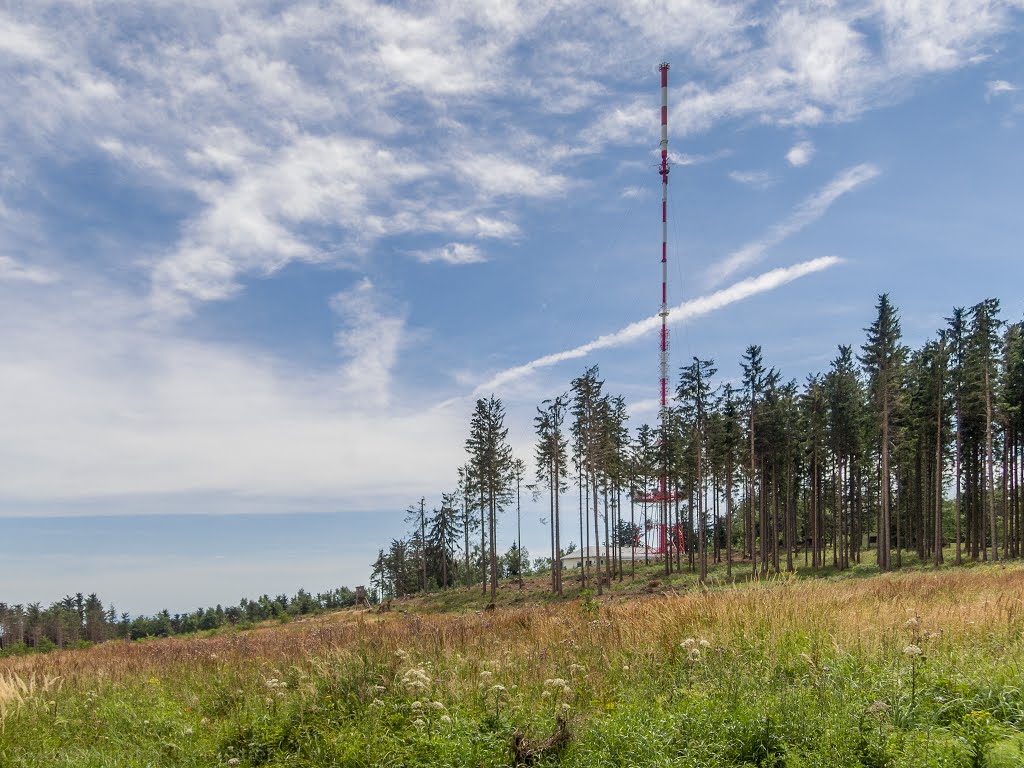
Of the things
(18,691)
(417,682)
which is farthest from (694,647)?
(18,691)

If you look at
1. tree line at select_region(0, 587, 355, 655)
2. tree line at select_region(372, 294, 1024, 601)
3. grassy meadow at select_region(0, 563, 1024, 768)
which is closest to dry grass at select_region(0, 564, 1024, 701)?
grassy meadow at select_region(0, 563, 1024, 768)

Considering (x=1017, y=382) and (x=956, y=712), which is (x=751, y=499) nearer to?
(x=1017, y=382)

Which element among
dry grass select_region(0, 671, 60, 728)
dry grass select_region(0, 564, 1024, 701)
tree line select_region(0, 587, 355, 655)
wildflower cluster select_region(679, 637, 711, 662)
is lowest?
tree line select_region(0, 587, 355, 655)

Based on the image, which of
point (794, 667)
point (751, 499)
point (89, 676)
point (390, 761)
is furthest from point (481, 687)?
point (751, 499)

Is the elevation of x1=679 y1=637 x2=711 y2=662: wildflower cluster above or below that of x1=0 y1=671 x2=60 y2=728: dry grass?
above

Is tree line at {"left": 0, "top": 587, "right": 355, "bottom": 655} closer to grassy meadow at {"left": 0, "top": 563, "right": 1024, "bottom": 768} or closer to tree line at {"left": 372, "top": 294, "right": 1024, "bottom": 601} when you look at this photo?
tree line at {"left": 372, "top": 294, "right": 1024, "bottom": 601}

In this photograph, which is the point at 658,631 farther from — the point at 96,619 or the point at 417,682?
the point at 96,619

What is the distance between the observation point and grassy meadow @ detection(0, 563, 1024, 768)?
5.10 meters

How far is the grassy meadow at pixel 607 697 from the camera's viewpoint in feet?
16.7

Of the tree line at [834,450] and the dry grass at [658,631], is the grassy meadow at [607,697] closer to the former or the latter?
the dry grass at [658,631]

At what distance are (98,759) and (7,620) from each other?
133 m

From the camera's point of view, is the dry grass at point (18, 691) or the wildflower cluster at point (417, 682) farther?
the dry grass at point (18, 691)

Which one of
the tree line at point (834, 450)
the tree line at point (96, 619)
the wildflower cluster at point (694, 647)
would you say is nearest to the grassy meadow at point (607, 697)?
the wildflower cluster at point (694, 647)

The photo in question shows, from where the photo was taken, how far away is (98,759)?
23.0ft
